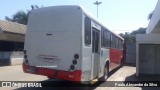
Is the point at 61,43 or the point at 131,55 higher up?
the point at 61,43

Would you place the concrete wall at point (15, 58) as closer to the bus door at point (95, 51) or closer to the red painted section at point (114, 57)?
the red painted section at point (114, 57)

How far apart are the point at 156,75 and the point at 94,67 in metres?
8.48

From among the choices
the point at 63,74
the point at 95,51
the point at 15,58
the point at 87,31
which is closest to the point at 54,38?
the point at 87,31

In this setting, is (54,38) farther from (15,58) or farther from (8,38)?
(8,38)

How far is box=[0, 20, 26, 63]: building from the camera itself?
25703mm

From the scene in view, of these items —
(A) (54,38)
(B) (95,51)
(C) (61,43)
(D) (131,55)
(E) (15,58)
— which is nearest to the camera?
(C) (61,43)

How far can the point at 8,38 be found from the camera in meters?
28.3

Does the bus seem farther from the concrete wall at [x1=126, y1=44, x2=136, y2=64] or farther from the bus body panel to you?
the concrete wall at [x1=126, y1=44, x2=136, y2=64]

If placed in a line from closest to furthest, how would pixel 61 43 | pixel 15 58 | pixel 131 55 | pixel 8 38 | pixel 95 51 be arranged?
pixel 61 43
pixel 95 51
pixel 15 58
pixel 8 38
pixel 131 55

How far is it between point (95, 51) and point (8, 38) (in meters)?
17.7

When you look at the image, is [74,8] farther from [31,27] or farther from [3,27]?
[3,27]

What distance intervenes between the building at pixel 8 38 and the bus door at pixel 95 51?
14.6 m

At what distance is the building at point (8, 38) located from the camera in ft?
84.3

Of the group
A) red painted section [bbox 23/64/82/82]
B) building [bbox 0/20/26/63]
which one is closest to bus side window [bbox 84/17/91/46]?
red painted section [bbox 23/64/82/82]
